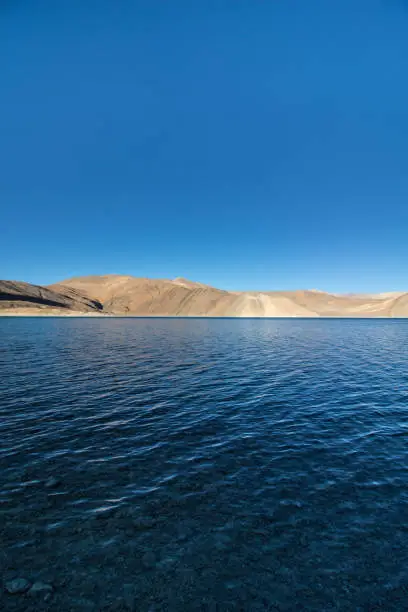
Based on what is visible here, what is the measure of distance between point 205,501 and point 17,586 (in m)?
Answer: 4.90

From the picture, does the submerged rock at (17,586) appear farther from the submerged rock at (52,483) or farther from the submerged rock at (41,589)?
the submerged rock at (52,483)

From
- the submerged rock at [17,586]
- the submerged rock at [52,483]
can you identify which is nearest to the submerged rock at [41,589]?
the submerged rock at [17,586]

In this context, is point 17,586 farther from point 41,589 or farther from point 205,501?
point 205,501

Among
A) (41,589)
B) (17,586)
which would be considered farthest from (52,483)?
(41,589)

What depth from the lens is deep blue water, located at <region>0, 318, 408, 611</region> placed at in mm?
6402

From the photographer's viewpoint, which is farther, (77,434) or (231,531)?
(77,434)

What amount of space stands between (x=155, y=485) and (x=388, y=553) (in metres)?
6.60

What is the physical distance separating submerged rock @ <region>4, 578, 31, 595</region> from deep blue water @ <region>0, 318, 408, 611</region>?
0.11 meters

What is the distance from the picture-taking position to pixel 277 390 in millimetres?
22547

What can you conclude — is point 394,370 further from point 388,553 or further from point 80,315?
point 80,315

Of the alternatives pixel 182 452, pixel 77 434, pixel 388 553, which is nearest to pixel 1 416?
pixel 77 434

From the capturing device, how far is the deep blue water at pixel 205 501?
252 inches

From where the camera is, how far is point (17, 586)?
6273 millimetres

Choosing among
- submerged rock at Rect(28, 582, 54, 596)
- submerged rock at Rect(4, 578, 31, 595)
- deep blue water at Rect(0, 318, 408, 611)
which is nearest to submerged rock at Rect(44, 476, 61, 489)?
deep blue water at Rect(0, 318, 408, 611)
